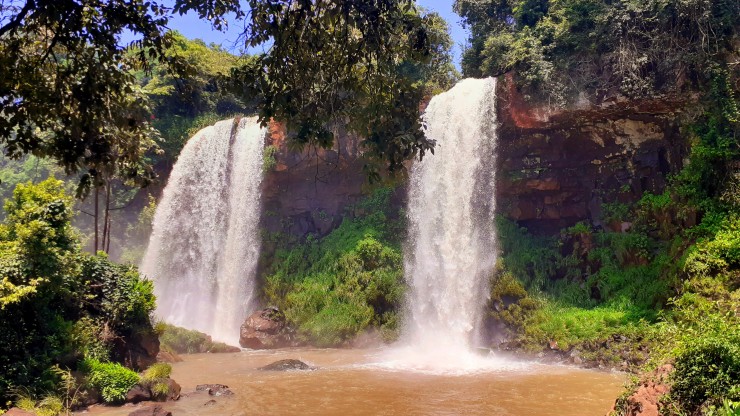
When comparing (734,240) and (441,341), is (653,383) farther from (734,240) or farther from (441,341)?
(441,341)

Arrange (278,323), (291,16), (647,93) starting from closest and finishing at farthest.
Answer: (291,16), (647,93), (278,323)

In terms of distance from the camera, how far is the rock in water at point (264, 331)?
671 inches

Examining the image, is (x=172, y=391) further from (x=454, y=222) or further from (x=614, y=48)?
(x=614, y=48)

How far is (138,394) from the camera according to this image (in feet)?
32.1

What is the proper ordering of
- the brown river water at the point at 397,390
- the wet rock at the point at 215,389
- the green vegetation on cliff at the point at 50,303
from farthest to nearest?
the wet rock at the point at 215,389 < the green vegetation on cliff at the point at 50,303 < the brown river water at the point at 397,390

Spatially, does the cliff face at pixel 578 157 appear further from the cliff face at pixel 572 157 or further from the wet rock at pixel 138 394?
the wet rock at pixel 138 394

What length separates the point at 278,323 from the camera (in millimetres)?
17688

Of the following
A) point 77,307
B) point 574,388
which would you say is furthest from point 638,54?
point 77,307

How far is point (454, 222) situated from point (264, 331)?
731cm

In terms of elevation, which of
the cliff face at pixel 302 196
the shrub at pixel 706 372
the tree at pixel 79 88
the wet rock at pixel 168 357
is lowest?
the wet rock at pixel 168 357

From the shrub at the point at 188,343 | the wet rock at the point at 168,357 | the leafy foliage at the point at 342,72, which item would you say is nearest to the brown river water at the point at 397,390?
the wet rock at the point at 168,357

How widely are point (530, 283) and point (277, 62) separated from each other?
1307 centimetres

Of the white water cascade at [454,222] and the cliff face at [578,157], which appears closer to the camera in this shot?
the cliff face at [578,157]

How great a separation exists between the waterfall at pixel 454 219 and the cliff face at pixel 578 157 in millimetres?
987
